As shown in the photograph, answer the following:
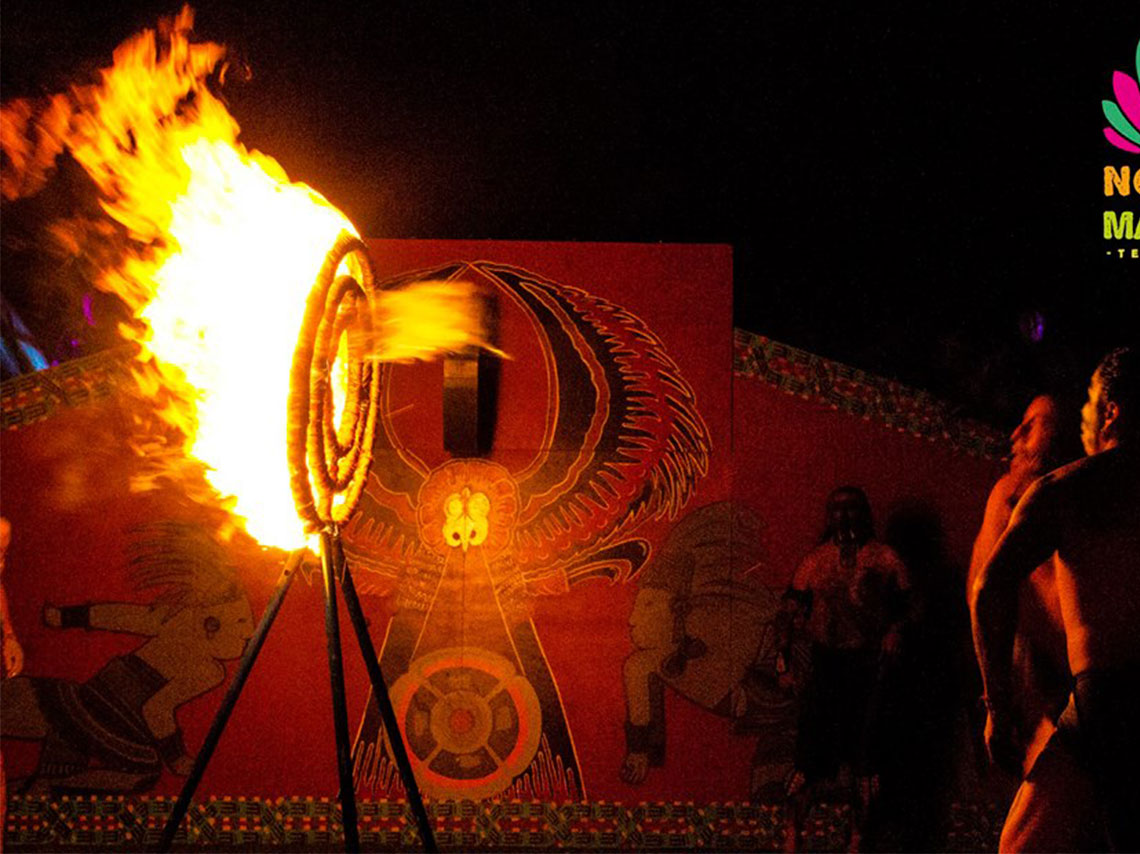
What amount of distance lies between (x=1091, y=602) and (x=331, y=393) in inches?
A: 126

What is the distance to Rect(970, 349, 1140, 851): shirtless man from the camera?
12.7ft

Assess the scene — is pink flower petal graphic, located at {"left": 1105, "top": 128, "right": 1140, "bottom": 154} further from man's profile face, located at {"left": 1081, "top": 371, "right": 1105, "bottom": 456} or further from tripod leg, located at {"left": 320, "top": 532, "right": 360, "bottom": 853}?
tripod leg, located at {"left": 320, "top": 532, "right": 360, "bottom": 853}

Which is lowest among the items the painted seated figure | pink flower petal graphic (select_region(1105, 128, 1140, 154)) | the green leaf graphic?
the painted seated figure

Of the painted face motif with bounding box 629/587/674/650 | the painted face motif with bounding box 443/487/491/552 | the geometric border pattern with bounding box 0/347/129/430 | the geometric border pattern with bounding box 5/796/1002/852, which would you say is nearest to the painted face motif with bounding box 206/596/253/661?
the geometric border pattern with bounding box 5/796/1002/852

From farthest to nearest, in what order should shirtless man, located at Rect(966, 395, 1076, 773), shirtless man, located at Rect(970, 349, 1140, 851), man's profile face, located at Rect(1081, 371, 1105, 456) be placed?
man's profile face, located at Rect(1081, 371, 1105, 456) < shirtless man, located at Rect(966, 395, 1076, 773) < shirtless man, located at Rect(970, 349, 1140, 851)

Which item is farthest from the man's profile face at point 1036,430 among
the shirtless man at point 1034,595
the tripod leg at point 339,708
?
the tripod leg at point 339,708

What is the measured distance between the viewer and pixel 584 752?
424cm

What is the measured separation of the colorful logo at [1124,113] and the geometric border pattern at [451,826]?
9.90ft

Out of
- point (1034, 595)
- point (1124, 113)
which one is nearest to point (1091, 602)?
point (1034, 595)

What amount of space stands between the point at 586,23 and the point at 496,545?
2386mm

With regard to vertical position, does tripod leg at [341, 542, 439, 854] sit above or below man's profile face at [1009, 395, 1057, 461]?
below

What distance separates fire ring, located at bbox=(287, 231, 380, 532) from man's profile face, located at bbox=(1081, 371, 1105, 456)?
10.1 feet

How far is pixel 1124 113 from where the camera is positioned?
13.8 ft

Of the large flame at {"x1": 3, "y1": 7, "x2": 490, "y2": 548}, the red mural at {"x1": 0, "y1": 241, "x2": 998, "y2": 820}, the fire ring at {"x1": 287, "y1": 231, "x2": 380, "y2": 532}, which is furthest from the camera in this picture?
the red mural at {"x1": 0, "y1": 241, "x2": 998, "y2": 820}
